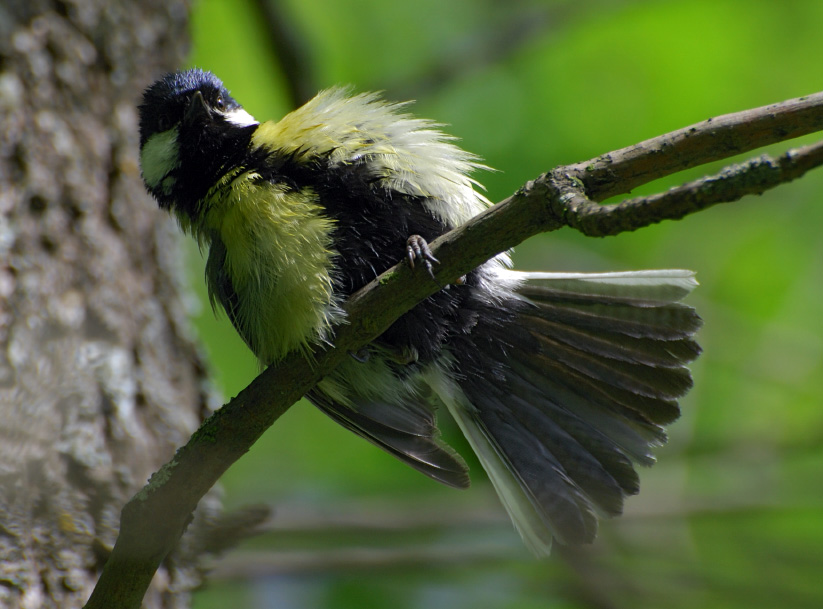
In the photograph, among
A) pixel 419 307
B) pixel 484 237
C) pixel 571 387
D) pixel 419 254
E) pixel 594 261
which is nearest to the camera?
pixel 484 237

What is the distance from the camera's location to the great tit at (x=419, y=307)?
2363 mm

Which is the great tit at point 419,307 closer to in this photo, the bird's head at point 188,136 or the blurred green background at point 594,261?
the bird's head at point 188,136

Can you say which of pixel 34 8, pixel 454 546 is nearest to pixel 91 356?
pixel 34 8

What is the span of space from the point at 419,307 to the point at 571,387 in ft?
2.07

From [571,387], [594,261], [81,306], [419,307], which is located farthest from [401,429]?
[594,261]

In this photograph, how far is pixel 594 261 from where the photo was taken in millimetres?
4668

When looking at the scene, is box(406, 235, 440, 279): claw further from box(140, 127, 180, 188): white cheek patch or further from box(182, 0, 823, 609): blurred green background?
box(182, 0, 823, 609): blurred green background

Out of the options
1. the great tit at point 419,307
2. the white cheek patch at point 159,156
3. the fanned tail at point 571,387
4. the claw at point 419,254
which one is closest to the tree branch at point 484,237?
the claw at point 419,254

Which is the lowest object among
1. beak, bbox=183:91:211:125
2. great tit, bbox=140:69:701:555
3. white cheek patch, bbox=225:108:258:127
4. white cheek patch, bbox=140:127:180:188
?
great tit, bbox=140:69:701:555

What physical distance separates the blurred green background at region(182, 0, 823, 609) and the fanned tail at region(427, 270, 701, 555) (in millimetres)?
743

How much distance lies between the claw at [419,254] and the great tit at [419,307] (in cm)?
35

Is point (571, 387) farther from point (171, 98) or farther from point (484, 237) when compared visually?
point (171, 98)

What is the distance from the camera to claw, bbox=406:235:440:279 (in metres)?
1.79

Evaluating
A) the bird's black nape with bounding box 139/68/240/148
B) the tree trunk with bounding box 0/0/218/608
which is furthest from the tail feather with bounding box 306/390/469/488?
the bird's black nape with bounding box 139/68/240/148
